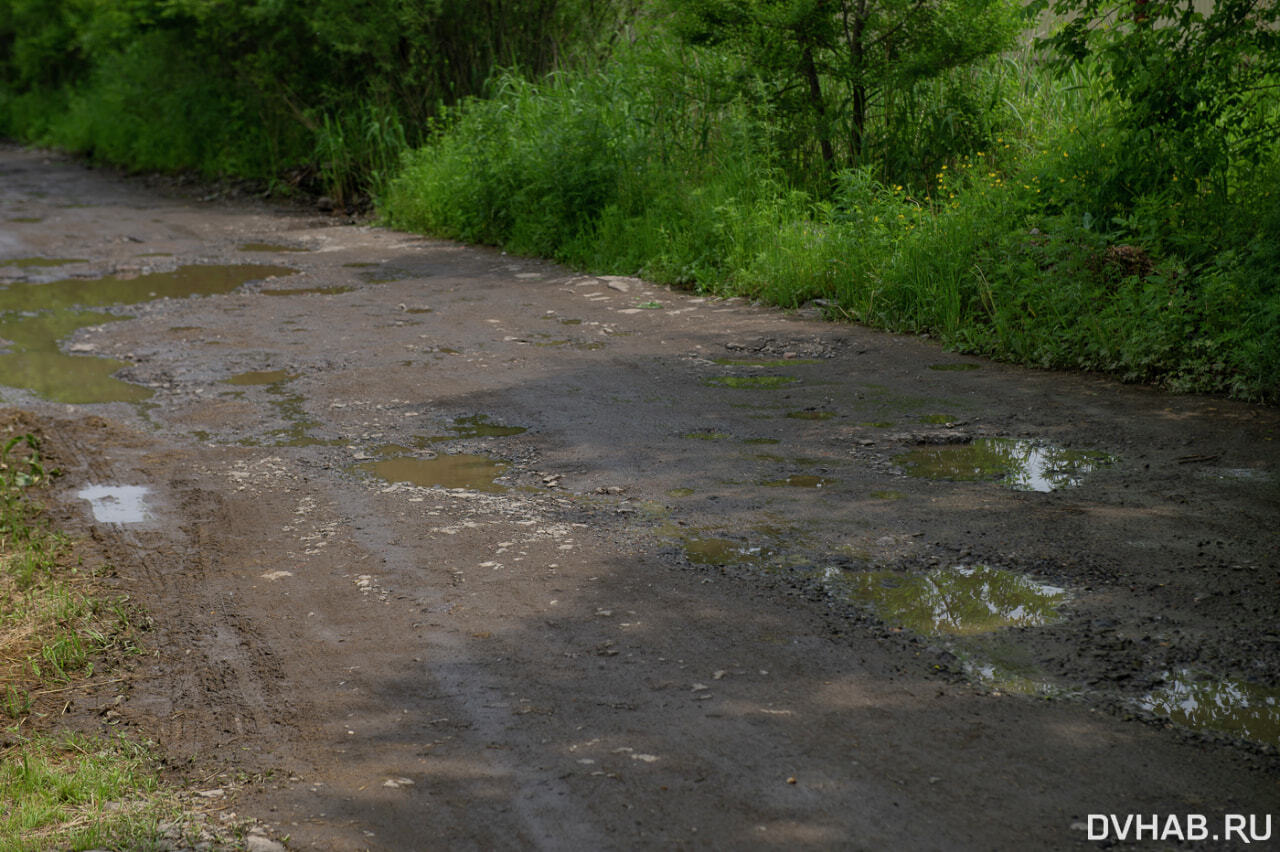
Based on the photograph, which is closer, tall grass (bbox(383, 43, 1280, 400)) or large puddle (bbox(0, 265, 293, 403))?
tall grass (bbox(383, 43, 1280, 400))

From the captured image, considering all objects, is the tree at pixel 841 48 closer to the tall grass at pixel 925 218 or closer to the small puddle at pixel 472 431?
the tall grass at pixel 925 218

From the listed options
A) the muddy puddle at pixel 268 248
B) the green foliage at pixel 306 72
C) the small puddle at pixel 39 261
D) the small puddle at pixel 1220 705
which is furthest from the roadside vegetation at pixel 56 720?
the green foliage at pixel 306 72

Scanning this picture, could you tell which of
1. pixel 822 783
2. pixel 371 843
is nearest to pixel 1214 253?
pixel 822 783

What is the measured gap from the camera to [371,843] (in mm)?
2758

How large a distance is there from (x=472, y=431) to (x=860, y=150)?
5.96 metres

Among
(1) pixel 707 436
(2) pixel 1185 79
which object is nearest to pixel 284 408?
(1) pixel 707 436

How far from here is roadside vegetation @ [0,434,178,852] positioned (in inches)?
112

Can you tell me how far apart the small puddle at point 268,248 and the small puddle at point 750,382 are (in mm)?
7776

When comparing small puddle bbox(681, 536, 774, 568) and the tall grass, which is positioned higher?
the tall grass

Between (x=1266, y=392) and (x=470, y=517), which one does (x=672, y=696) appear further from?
(x=1266, y=392)

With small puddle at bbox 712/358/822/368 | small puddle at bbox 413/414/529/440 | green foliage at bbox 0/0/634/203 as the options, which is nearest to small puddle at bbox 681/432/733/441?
small puddle at bbox 413/414/529/440

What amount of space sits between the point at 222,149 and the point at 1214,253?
1816 cm

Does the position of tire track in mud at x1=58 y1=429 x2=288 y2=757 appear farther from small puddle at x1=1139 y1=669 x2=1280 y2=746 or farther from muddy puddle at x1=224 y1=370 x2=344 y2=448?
small puddle at x1=1139 y1=669 x2=1280 y2=746

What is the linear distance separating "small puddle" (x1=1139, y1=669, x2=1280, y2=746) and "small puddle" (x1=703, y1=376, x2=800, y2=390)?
150 inches
